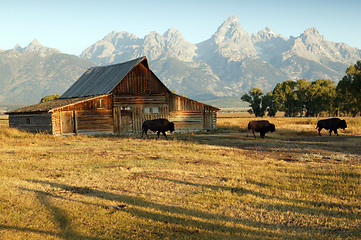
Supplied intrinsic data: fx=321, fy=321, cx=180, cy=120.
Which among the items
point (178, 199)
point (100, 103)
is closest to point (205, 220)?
point (178, 199)

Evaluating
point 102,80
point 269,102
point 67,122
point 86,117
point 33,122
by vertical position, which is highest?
point 102,80

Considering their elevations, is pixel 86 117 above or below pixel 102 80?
below

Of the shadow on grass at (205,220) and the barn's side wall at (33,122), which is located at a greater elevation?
the barn's side wall at (33,122)

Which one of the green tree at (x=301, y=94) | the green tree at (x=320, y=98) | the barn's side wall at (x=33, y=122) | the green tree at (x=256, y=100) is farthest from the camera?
the green tree at (x=256, y=100)

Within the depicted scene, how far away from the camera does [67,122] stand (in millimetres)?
32719

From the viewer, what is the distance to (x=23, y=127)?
35.3 metres

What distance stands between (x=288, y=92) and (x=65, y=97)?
60607 mm

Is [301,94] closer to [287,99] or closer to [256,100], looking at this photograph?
[287,99]

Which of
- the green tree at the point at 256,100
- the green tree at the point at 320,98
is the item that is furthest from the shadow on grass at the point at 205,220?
the green tree at the point at 256,100

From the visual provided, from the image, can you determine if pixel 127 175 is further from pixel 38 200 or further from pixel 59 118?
pixel 59 118

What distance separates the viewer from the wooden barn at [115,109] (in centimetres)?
3281

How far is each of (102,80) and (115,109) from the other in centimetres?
607

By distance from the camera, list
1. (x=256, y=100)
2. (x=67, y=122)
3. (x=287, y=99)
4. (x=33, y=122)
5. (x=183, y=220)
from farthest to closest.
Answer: (x=256, y=100)
(x=287, y=99)
(x=33, y=122)
(x=67, y=122)
(x=183, y=220)

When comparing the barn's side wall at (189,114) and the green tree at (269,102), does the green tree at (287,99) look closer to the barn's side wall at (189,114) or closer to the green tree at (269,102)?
the green tree at (269,102)
